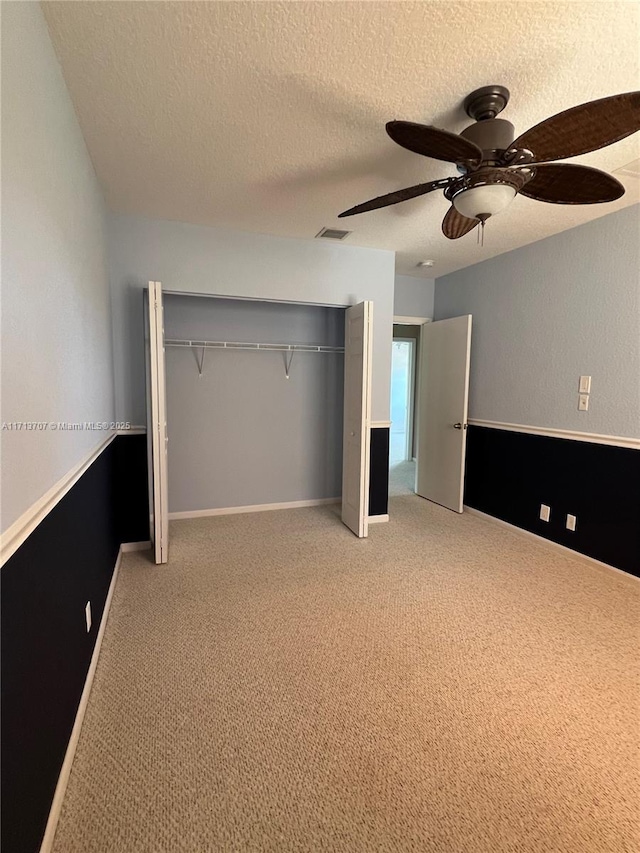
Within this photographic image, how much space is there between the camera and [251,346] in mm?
3754

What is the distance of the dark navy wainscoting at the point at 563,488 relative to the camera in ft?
9.11

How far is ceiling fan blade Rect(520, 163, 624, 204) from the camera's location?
1660 millimetres

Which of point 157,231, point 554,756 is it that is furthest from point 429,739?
point 157,231

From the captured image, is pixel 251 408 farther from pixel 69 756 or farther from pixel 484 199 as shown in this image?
pixel 69 756

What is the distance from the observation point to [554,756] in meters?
1.45

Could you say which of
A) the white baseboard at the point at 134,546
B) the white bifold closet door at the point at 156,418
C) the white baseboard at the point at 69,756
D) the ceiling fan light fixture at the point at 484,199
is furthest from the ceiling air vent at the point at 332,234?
the white baseboard at the point at 69,756

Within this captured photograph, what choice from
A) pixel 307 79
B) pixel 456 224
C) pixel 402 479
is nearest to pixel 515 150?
pixel 456 224

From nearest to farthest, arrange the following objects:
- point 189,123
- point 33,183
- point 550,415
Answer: point 33,183 < point 189,123 < point 550,415

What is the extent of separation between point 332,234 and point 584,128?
82.1 inches

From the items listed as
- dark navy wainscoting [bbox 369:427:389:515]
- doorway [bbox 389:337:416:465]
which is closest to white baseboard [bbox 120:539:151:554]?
dark navy wainscoting [bbox 369:427:389:515]

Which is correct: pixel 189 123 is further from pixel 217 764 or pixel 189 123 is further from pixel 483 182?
pixel 217 764

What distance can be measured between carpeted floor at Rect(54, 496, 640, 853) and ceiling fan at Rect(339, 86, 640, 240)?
2.14 meters

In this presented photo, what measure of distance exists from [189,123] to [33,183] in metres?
1.03

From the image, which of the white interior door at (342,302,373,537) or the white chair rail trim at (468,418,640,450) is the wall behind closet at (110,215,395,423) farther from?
the white chair rail trim at (468,418,640,450)
